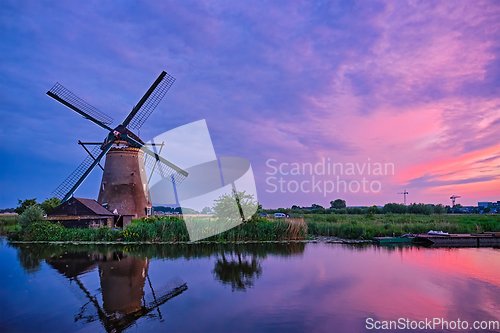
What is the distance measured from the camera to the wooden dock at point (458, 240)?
2103 cm

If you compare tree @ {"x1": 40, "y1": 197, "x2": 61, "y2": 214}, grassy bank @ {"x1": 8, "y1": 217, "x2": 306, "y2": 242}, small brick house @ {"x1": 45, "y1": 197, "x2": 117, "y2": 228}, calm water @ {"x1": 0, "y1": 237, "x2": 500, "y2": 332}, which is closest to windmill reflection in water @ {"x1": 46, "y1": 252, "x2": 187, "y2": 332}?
calm water @ {"x1": 0, "y1": 237, "x2": 500, "y2": 332}

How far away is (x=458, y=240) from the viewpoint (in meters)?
21.4

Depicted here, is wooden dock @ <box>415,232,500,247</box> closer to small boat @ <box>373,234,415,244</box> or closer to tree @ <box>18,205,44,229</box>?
small boat @ <box>373,234,415,244</box>

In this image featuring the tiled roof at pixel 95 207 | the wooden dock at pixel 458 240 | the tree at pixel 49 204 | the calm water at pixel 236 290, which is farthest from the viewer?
the tree at pixel 49 204

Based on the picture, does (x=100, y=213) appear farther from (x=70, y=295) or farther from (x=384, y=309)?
(x=384, y=309)

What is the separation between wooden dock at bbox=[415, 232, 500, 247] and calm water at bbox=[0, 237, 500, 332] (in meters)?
5.40

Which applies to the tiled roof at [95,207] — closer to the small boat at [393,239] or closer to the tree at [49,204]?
the tree at [49,204]

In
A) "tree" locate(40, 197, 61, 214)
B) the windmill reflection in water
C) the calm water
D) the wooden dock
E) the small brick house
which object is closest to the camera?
the calm water

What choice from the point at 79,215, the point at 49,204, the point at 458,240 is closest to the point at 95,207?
the point at 79,215

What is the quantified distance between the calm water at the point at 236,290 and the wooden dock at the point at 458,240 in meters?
5.40

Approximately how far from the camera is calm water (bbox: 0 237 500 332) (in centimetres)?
709

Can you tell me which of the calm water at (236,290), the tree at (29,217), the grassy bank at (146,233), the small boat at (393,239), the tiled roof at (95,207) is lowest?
the calm water at (236,290)

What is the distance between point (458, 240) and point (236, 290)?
19717 mm

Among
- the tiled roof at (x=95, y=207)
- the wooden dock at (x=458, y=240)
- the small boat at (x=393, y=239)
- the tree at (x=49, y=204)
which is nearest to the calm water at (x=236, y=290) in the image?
the small boat at (x=393, y=239)
